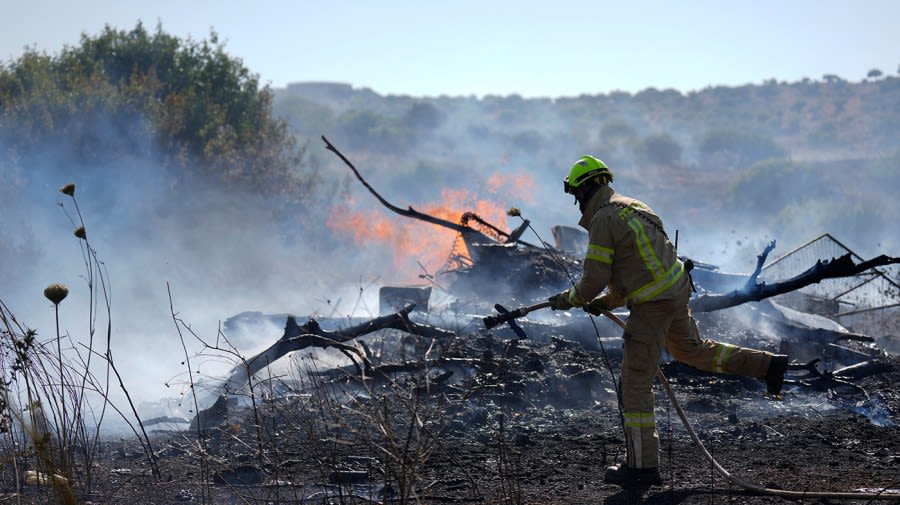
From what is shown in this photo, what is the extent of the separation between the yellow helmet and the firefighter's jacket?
221 millimetres

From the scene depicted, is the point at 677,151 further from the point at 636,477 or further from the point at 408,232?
the point at 636,477

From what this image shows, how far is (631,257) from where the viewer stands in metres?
5.17

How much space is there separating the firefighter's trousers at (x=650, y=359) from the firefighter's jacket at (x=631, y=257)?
11cm

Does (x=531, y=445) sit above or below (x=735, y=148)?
below

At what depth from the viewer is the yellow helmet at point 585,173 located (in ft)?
17.6

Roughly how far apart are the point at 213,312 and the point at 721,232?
27.4 metres

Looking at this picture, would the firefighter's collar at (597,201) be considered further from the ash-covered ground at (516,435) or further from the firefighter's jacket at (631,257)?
the ash-covered ground at (516,435)

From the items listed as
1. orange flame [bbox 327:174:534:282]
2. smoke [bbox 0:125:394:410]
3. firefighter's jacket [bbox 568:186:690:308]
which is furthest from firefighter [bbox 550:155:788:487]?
orange flame [bbox 327:174:534:282]

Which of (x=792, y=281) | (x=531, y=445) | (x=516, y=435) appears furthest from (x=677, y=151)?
(x=531, y=445)

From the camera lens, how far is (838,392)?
813 centimetres

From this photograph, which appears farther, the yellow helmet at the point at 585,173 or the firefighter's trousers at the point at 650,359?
the yellow helmet at the point at 585,173

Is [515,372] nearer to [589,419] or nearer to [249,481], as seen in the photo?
[589,419]

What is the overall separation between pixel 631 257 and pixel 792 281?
2.74 meters

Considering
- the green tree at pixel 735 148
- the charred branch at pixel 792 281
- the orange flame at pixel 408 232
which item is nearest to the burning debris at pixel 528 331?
the charred branch at pixel 792 281
